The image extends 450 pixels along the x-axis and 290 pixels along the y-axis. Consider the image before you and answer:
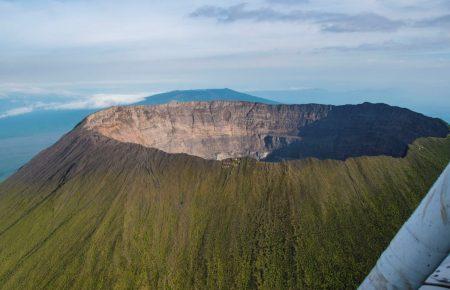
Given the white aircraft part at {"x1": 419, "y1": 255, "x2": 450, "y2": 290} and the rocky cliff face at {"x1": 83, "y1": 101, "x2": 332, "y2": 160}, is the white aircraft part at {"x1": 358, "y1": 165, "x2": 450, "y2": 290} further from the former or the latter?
the rocky cliff face at {"x1": 83, "y1": 101, "x2": 332, "y2": 160}

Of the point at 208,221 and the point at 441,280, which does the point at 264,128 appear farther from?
the point at 441,280

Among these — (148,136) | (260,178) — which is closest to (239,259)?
(260,178)

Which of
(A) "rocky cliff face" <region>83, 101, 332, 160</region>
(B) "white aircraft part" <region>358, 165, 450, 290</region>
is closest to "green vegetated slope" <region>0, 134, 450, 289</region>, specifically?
(B) "white aircraft part" <region>358, 165, 450, 290</region>

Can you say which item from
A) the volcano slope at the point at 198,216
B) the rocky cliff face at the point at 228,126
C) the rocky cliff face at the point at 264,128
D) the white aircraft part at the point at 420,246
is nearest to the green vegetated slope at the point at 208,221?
the volcano slope at the point at 198,216

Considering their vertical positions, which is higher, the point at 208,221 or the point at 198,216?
the point at 198,216

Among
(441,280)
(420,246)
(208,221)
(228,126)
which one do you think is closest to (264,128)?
(228,126)

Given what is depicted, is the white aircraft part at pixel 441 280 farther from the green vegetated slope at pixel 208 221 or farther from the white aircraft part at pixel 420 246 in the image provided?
the green vegetated slope at pixel 208 221
